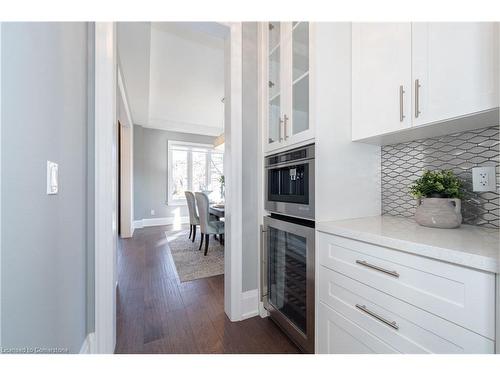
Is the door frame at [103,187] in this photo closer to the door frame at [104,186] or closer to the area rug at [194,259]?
the door frame at [104,186]

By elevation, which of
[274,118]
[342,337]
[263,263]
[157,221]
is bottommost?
[157,221]

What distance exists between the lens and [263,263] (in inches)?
64.6

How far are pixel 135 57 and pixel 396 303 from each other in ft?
11.1

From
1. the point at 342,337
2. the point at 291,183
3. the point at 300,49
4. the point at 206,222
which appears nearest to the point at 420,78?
the point at 300,49

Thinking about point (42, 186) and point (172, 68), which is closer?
point (42, 186)

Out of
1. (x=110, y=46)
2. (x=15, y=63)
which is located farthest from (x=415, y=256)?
(x=110, y=46)

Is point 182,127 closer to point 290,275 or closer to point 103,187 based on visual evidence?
point 103,187

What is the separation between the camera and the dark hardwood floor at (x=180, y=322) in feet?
4.39

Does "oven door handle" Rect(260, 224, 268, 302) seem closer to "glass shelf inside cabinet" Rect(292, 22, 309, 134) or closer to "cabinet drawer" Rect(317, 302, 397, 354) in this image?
"cabinet drawer" Rect(317, 302, 397, 354)

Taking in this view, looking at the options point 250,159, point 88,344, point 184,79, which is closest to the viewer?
point 88,344

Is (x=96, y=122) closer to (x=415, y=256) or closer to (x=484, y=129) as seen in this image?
(x=415, y=256)

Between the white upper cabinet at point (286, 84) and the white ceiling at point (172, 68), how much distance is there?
1.46 ft

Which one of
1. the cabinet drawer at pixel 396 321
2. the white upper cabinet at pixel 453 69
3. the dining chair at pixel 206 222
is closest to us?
the cabinet drawer at pixel 396 321

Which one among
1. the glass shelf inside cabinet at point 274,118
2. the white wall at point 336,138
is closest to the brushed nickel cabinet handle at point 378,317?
the white wall at point 336,138
